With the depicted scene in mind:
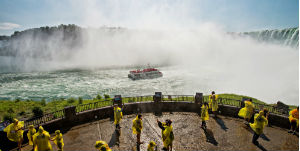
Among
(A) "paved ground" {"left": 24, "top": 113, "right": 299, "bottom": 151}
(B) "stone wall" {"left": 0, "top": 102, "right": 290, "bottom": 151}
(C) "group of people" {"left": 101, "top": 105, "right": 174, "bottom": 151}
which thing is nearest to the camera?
(C) "group of people" {"left": 101, "top": 105, "right": 174, "bottom": 151}

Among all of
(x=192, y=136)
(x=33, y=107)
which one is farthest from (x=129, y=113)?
(x=33, y=107)

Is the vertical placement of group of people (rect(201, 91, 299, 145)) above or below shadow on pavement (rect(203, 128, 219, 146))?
above

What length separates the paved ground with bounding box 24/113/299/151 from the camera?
310 inches

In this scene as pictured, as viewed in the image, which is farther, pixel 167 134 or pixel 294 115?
pixel 294 115

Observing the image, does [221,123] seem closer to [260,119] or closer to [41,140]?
[260,119]

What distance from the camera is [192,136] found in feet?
28.6

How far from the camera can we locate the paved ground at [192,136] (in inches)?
310

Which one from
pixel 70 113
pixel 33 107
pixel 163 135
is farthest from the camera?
pixel 33 107

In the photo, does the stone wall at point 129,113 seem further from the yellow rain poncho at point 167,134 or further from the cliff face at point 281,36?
the cliff face at point 281,36

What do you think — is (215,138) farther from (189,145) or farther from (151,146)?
(151,146)

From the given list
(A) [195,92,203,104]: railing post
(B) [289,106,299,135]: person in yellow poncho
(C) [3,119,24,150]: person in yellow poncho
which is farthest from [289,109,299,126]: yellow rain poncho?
(C) [3,119,24,150]: person in yellow poncho

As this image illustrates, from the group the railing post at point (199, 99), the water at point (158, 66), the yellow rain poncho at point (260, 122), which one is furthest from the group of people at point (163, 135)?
the water at point (158, 66)

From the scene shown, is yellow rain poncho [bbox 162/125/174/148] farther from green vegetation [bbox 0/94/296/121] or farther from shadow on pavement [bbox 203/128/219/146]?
green vegetation [bbox 0/94/296/121]

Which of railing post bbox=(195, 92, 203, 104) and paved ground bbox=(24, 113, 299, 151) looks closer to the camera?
paved ground bbox=(24, 113, 299, 151)
